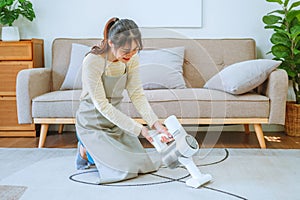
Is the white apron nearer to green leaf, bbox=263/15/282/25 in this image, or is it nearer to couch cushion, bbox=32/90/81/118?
couch cushion, bbox=32/90/81/118

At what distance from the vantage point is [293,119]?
9.86 feet

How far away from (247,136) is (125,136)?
1.33 meters

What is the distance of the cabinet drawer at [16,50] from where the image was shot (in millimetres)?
2992

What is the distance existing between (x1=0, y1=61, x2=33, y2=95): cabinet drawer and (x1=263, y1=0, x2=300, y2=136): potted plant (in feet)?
6.13

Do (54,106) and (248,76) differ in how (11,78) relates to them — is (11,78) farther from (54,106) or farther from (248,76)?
(248,76)

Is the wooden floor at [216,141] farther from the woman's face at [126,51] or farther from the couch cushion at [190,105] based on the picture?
the woman's face at [126,51]

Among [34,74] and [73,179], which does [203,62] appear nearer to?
[34,74]

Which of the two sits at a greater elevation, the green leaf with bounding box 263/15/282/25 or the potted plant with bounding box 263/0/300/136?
the green leaf with bounding box 263/15/282/25

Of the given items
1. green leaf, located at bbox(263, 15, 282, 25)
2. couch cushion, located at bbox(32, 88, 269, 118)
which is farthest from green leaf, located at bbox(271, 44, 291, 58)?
couch cushion, located at bbox(32, 88, 269, 118)

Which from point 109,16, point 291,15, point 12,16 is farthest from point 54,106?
point 291,15

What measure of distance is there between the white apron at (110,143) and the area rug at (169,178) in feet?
0.18

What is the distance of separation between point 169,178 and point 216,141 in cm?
91

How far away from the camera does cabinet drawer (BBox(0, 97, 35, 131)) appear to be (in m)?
3.00

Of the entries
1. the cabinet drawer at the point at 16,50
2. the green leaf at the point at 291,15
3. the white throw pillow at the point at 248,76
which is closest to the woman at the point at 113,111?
the white throw pillow at the point at 248,76
